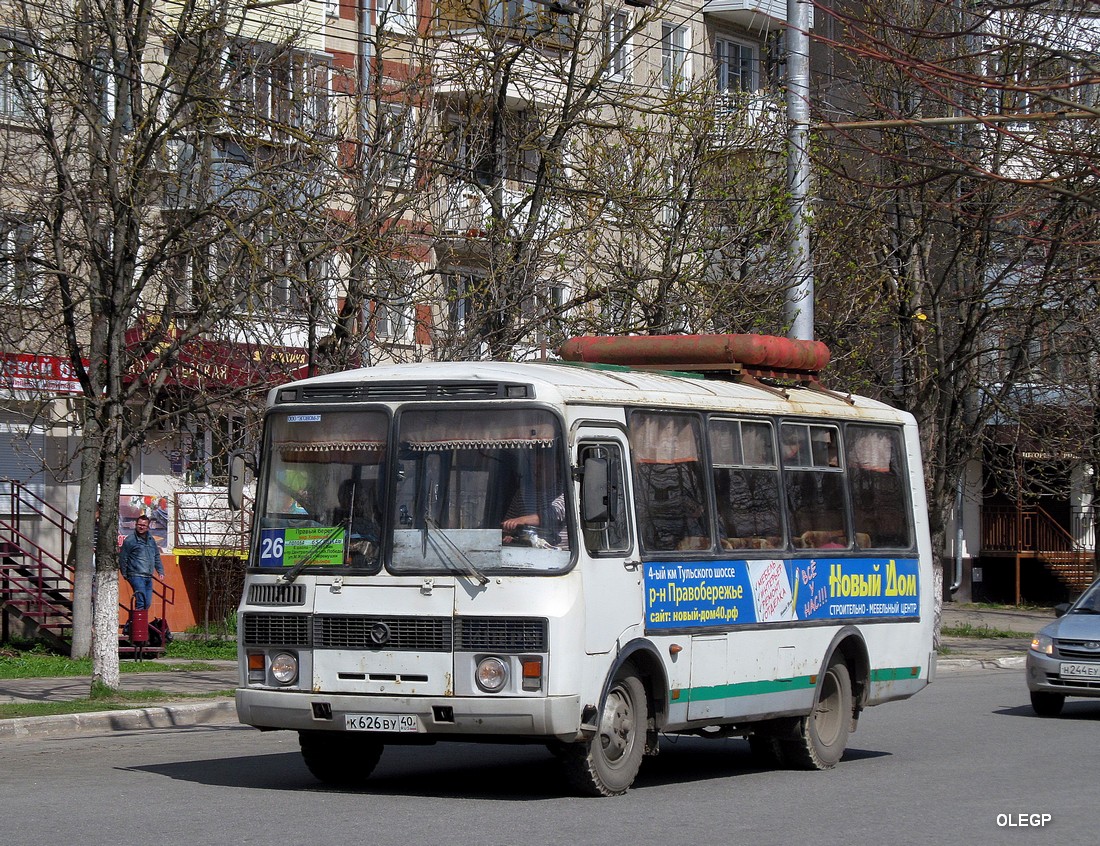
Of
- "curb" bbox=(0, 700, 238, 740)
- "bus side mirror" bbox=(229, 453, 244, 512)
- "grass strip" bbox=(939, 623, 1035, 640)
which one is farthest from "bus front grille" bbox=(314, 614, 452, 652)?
"grass strip" bbox=(939, 623, 1035, 640)

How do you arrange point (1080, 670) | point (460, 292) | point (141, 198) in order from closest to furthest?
1. point (141, 198)
2. point (1080, 670)
3. point (460, 292)

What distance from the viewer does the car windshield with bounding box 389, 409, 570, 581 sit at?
10141 millimetres

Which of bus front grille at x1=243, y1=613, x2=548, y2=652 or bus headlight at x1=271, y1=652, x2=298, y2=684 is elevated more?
bus front grille at x1=243, y1=613, x2=548, y2=652

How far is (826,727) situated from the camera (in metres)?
12.8

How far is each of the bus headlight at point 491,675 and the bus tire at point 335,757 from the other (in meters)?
1.29

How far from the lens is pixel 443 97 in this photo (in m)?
20.9

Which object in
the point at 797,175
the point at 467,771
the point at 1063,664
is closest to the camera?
the point at 467,771

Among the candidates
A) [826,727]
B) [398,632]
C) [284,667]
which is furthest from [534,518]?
[826,727]

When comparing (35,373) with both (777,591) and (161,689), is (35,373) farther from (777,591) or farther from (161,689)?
(777,591)

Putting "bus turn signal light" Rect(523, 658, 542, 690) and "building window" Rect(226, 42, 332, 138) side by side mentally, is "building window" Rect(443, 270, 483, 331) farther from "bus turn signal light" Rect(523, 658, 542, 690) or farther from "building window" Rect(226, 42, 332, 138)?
"bus turn signal light" Rect(523, 658, 542, 690)

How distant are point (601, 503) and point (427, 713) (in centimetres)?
170

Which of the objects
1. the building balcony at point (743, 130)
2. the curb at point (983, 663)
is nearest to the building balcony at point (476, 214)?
the building balcony at point (743, 130)

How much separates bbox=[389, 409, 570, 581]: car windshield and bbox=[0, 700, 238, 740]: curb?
4544 mm

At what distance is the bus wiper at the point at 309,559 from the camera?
10.5m
